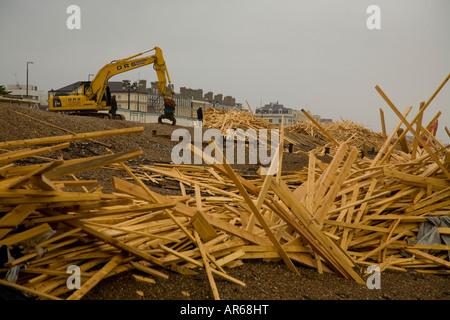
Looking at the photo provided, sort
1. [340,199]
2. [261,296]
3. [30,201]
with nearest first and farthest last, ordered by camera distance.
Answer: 1. [30,201]
2. [261,296]
3. [340,199]

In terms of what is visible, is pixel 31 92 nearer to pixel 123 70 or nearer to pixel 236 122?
pixel 123 70

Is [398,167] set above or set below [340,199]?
above

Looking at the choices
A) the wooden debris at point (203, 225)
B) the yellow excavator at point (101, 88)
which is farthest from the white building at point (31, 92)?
the wooden debris at point (203, 225)

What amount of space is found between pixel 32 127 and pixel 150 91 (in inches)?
2496

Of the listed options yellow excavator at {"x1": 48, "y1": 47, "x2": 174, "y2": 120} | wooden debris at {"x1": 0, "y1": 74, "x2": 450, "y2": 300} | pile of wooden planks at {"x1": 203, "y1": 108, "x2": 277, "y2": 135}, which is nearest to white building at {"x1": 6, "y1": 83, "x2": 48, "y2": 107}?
yellow excavator at {"x1": 48, "y1": 47, "x2": 174, "y2": 120}

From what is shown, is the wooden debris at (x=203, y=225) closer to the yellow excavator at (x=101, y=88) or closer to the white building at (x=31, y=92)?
the yellow excavator at (x=101, y=88)

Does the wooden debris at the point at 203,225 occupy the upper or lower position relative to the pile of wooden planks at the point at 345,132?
lower

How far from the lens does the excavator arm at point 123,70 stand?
1758 cm

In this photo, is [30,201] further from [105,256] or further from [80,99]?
[80,99]

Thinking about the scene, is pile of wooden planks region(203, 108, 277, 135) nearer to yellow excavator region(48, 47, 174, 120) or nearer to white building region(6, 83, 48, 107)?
yellow excavator region(48, 47, 174, 120)

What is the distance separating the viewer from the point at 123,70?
1789 cm

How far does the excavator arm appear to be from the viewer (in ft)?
57.7

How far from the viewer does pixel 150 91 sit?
237 ft

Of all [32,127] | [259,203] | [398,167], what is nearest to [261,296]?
[259,203]
